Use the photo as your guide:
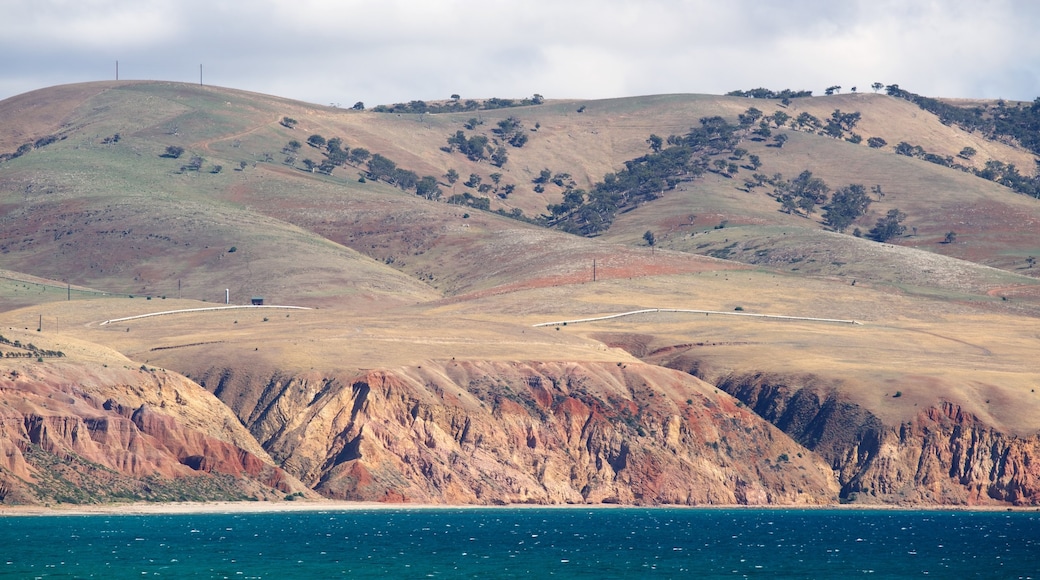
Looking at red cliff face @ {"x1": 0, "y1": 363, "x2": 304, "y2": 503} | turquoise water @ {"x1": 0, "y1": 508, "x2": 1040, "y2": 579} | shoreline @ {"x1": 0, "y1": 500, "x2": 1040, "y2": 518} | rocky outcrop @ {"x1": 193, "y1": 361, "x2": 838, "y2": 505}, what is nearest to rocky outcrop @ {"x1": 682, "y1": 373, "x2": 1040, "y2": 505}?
shoreline @ {"x1": 0, "y1": 500, "x2": 1040, "y2": 518}

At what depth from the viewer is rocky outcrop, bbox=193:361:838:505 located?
12800 cm

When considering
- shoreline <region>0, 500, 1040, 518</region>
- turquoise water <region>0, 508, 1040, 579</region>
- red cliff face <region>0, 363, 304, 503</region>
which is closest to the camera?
turquoise water <region>0, 508, 1040, 579</region>

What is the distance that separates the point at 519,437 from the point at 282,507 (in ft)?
80.0

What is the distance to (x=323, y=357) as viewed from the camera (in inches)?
5512

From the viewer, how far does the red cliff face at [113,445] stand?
112 m

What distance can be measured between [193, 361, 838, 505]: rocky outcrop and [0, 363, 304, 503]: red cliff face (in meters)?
5.85

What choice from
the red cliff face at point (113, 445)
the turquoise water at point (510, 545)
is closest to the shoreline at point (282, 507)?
the turquoise water at point (510, 545)

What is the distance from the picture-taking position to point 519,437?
135 metres

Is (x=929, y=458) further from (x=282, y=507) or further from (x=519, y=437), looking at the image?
(x=282, y=507)

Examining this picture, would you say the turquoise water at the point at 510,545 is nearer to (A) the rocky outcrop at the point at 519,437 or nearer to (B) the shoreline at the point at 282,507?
(B) the shoreline at the point at 282,507

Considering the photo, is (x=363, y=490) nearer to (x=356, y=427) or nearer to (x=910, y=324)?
(x=356, y=427)

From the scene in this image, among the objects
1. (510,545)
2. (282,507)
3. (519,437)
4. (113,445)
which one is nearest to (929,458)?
(519,437)

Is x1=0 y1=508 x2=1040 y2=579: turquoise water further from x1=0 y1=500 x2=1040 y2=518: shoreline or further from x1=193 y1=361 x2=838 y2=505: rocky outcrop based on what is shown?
x1=193 y1=361 x2=838 y2=505: rocky outcrop

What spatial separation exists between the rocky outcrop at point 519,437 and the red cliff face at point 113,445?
5.85 metres
